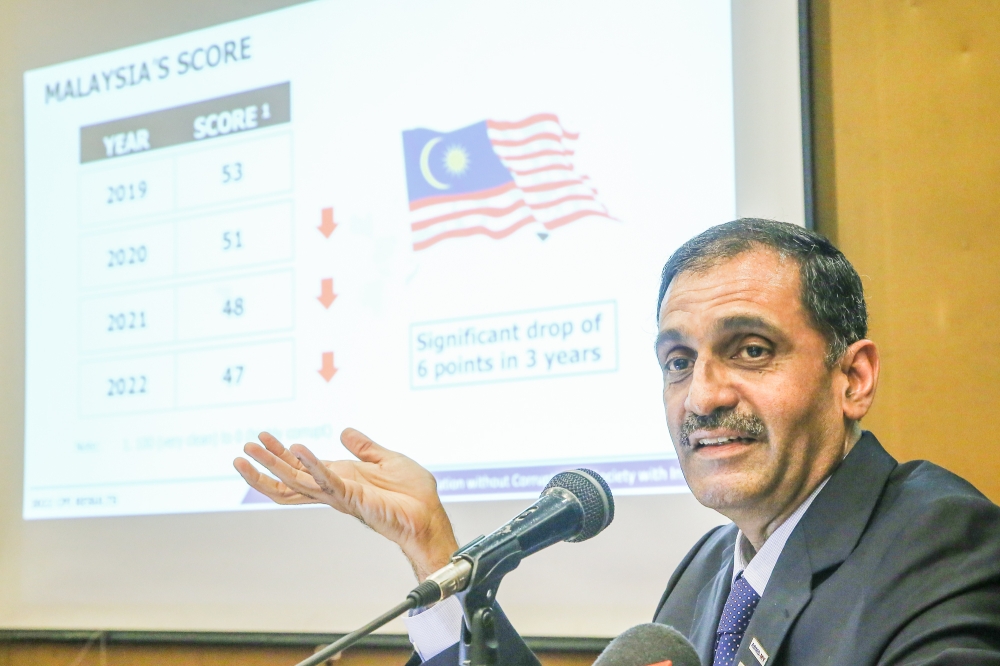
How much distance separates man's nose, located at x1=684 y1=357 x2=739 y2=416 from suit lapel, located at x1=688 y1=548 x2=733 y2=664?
1.24 ft

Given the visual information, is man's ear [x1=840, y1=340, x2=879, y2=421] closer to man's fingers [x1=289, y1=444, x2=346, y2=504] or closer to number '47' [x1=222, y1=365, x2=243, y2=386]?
man's fingers [x1=289, y1=444, x2=346, y2=504]

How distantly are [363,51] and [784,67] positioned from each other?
4.48ft

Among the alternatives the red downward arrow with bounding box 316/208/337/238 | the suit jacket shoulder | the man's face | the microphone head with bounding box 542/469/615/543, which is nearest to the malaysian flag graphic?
the red downward arrow with bounding box 316/208/337/238

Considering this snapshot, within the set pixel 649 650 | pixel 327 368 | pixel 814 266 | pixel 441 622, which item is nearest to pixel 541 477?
pixel 327 368

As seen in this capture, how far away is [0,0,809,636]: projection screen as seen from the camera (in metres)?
2.80

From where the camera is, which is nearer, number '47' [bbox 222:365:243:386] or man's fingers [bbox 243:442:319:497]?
man's fingers [bbox 243:442:319:497]

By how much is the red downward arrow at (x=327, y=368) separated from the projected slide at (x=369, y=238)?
0.02 m

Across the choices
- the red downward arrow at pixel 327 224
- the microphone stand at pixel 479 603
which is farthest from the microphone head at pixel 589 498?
the red downward arrow at pixel 327 224

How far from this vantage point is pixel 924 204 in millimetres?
2607

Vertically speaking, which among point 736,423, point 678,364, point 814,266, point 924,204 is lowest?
point 736,423

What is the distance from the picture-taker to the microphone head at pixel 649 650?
3.97 feet

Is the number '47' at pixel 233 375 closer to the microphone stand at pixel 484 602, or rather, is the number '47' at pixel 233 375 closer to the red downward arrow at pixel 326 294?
the red downward arrow at pixel 326 294

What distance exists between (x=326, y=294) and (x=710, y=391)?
1.84 meters

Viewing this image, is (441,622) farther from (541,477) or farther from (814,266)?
(541,477)
